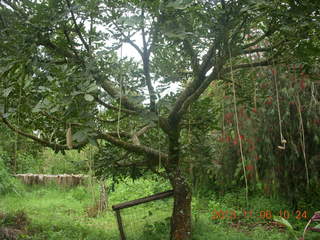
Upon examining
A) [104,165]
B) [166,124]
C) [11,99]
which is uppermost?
[11,99]

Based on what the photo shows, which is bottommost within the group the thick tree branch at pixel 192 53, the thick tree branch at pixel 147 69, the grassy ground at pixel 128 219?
the grassy ground at pixel 128 219

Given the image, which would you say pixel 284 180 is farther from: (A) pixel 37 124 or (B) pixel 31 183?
(B) pixel 31 183

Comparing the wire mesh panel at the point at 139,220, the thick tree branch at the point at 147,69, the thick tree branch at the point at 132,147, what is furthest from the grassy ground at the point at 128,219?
the thick tree branch at the point at 147,69

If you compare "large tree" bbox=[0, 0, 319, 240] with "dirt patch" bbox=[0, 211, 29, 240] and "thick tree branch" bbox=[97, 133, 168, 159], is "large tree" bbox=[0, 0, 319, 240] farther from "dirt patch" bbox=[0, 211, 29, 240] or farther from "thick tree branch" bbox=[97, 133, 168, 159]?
"dirt patch" bbox=[0, 211, 29, 240]

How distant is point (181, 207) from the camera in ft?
9.88

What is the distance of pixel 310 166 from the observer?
13.1ft

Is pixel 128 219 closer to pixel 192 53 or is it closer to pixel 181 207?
pixel 181 207

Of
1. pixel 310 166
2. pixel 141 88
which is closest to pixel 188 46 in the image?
pixel 141 88

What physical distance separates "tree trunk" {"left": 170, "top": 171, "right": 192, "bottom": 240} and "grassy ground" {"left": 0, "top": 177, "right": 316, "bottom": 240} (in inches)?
15.8

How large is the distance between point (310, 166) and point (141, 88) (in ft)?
8.79

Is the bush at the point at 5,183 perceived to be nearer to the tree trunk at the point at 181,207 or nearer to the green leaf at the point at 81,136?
the tree trunk at the point at 181,207

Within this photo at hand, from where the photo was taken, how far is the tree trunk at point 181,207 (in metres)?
2.99

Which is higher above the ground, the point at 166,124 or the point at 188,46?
the point at 188,46

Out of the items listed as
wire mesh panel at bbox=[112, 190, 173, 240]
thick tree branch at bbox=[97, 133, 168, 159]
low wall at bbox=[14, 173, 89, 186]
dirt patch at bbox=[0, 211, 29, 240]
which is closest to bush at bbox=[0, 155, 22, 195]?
low wall at bbox=[14, 173, 89, 186]
